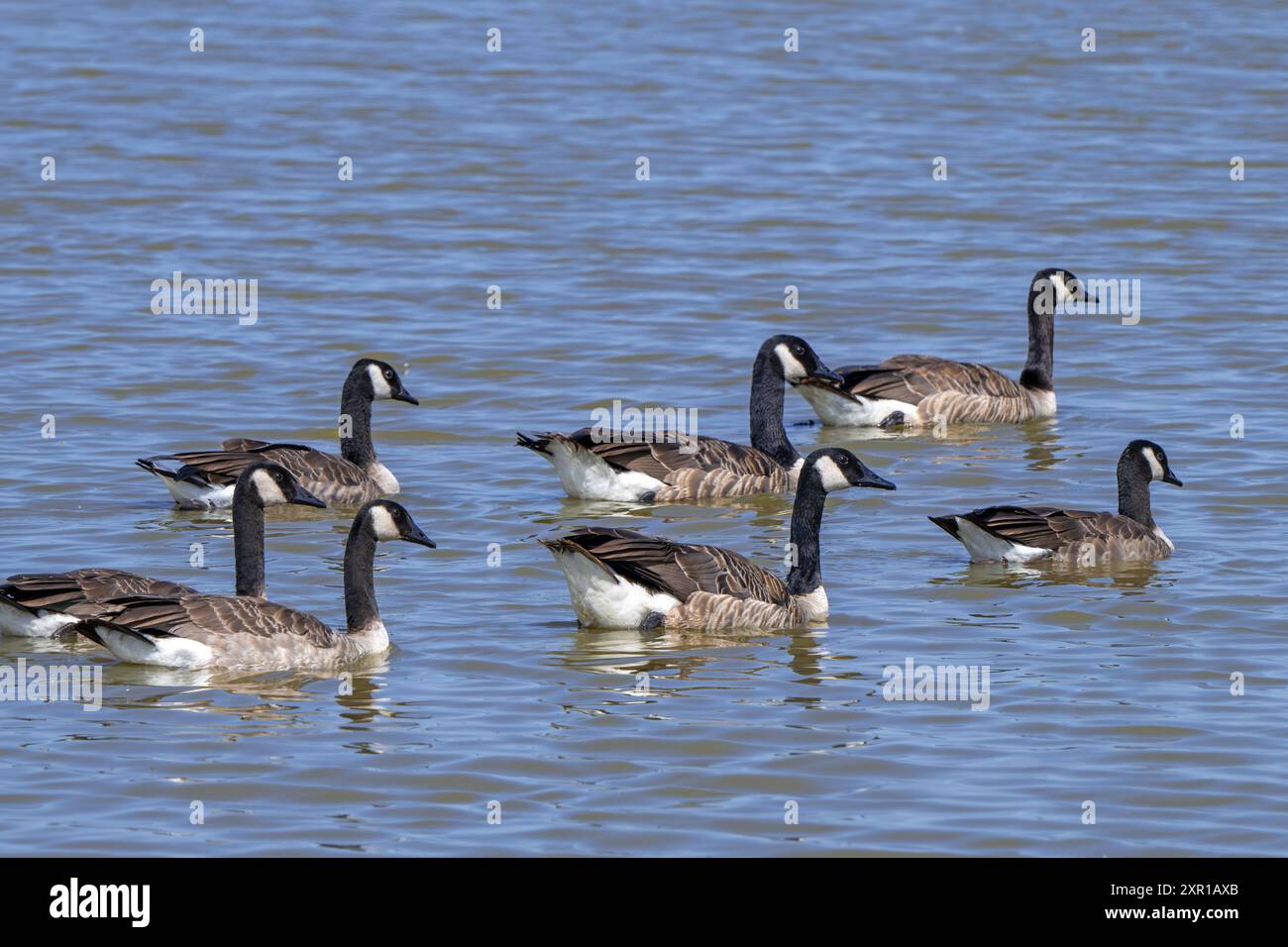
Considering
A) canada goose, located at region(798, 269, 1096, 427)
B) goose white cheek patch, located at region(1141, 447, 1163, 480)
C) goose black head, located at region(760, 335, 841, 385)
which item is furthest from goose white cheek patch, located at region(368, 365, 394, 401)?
goose white cheek patch, located at region(1141, 447, 1163, 480)

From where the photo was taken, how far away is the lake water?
10734mm

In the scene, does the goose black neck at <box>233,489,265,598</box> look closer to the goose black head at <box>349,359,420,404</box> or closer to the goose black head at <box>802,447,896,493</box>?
the goose black head at <box>802,447,896,493</box>

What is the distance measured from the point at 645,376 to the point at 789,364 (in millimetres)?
2759

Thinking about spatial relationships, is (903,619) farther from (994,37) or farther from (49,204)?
(994,37)

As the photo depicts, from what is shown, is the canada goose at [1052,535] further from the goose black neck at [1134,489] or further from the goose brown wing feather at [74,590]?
the goose brown wing feather at [74,590]

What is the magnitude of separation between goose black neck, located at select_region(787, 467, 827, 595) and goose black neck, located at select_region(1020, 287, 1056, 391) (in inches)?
287

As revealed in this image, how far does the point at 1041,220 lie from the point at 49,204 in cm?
1329

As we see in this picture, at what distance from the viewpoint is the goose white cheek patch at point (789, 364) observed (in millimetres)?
19000

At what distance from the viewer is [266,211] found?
28734 millimetres

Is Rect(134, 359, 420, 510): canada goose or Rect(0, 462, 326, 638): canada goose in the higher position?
Rect(134, 359, 420, 510): canada goose

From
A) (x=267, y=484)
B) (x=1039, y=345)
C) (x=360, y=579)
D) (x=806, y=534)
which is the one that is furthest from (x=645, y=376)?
(x=360, y=579)

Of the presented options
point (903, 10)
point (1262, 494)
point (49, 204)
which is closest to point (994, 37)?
point (903, 10)

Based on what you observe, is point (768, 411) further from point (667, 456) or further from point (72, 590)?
point (72, 590)

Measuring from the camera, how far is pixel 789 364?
62.5ft
